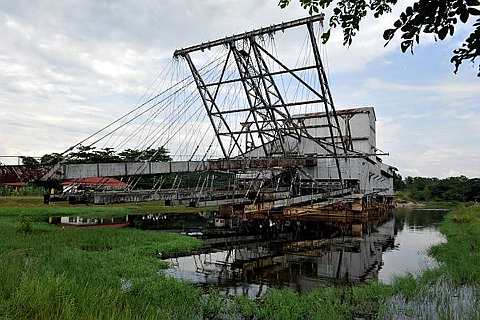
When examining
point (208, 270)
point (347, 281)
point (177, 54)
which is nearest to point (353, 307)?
point (347, 281)

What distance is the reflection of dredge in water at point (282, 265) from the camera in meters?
12.7

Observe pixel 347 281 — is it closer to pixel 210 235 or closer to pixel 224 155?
pixel 210 235

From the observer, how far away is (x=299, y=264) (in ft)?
52.5

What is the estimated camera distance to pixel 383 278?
13609 mm

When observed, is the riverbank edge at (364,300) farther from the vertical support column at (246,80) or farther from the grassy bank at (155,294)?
the vertical support column at (246,80)

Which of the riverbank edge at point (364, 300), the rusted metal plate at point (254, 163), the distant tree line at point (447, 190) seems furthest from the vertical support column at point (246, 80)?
the distant tree line at point (447, 190)

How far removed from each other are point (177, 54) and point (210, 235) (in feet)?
41.8

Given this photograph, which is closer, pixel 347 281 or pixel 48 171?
pixel 347 281

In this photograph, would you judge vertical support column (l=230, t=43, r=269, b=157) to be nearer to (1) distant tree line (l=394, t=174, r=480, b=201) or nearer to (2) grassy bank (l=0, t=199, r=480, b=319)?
(2) grassy bank (l=0, t=199, r=480, b=319)

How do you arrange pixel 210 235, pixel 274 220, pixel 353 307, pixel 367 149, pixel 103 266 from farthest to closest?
pixel 367 149, pixel 274 220, pixel 210 235, pixel 103 266, pixel 353 307

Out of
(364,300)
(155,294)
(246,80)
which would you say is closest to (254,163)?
(246,80)

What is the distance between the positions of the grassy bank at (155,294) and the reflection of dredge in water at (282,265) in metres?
1.43

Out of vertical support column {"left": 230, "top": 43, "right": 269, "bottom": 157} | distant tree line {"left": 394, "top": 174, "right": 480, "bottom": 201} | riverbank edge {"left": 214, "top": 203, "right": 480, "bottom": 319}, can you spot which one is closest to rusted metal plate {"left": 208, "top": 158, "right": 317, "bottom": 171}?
vertical support column {"left": 230, "top": 43, "right": 269, "bottom": 157}

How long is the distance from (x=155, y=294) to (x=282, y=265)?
735 cm
